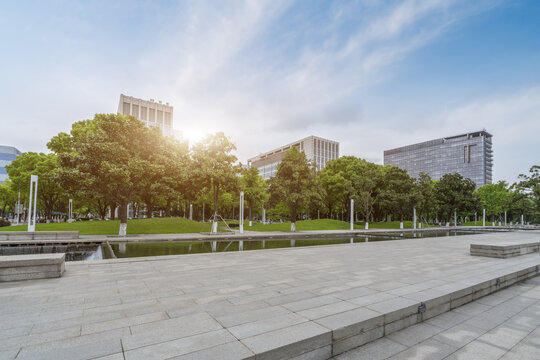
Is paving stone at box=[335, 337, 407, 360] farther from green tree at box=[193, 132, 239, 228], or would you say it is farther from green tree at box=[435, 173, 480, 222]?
green tree at box=[435, 173, 480, 222]

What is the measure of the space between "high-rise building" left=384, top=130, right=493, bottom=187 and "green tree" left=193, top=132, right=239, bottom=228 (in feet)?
473

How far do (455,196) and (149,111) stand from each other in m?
120

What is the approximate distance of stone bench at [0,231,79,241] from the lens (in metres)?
16.6

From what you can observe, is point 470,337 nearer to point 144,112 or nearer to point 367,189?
point 367,189

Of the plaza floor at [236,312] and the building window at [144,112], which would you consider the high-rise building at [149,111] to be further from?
the plaza floor at [236,312]

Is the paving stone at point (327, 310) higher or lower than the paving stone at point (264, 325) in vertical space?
lower

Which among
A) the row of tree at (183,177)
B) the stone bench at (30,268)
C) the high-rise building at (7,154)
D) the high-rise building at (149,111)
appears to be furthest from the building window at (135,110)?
the stone bench at (30,268)

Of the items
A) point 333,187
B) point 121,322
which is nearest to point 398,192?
point 333,187

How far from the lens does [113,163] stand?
2158cm

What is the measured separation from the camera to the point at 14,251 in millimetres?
13445

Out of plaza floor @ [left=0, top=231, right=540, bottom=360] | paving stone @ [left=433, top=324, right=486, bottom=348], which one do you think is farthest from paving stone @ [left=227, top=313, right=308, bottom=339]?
paving stone @ [left=433, top=324, right=486, bottom=348]

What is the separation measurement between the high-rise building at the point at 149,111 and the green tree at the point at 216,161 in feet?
332

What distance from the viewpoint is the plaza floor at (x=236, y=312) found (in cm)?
331

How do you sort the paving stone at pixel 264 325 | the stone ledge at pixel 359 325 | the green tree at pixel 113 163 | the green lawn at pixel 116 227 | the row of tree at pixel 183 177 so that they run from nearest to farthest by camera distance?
the stone ledge at pixel 359 325, the paving stone at pixel 264 325, the green tree at pixel 113 163, the row of tree at pixel 183 177, the green lawn at pixel 116 227
